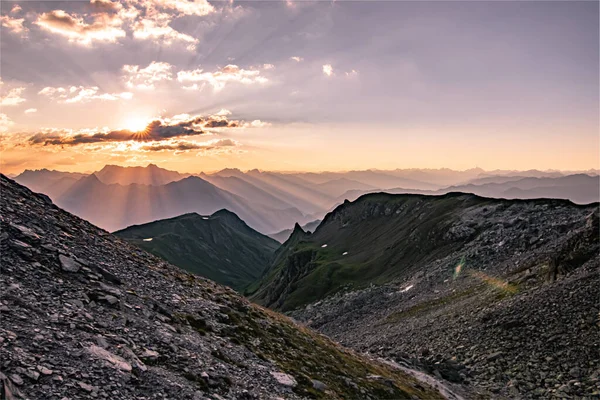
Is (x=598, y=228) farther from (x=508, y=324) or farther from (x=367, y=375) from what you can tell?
(x=367, y=375)

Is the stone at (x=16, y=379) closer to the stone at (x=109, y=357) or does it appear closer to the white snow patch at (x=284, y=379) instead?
the stone at (x=109, y=357)

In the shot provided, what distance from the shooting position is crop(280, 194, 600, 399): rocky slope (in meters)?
36.6

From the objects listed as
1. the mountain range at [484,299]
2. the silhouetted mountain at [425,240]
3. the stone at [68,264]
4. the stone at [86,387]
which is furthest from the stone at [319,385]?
the silhouetted mountain at [425,240]

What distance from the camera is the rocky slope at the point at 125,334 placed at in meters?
14.5

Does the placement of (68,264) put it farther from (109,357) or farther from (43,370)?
(43,370)

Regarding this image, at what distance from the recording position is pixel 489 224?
100000 mm

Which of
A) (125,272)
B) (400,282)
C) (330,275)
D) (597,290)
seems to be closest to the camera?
(125,272)

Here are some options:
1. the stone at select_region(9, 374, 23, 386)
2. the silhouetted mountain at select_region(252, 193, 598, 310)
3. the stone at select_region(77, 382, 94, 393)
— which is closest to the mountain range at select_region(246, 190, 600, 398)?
the silhouetted mountain at select_region(252, 193, 598, 310)

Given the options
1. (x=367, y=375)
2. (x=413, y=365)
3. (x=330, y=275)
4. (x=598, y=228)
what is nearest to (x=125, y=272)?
(x=367, y=375)

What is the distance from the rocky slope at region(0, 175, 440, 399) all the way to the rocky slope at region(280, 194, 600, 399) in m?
11.1

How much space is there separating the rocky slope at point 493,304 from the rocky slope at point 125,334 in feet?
36.5

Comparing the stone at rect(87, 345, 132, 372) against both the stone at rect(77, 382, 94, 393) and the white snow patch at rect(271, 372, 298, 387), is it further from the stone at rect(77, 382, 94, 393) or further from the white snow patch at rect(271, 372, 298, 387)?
the white snow patch at rect(271, 372, 298, 387)

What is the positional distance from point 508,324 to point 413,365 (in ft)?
40.0

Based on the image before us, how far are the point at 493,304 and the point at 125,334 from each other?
49405mm
